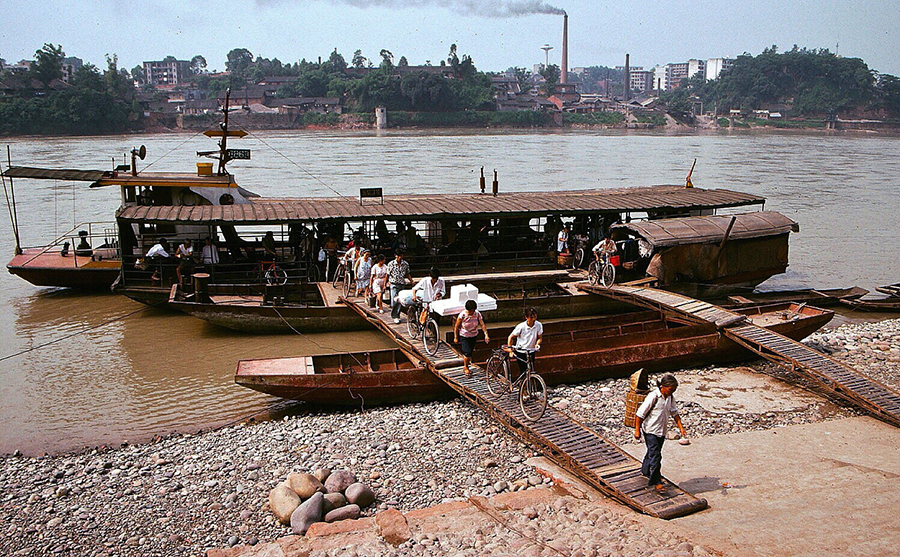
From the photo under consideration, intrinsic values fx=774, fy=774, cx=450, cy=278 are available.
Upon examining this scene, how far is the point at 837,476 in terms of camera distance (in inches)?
370

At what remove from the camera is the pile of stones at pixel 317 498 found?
8914mm

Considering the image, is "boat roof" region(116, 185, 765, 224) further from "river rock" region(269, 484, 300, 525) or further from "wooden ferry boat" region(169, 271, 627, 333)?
"river rock" region(269, 484, 300, 525)

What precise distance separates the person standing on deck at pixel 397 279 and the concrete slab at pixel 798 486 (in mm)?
5667

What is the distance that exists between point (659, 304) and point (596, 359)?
289 cm

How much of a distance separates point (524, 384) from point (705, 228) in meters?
9.66

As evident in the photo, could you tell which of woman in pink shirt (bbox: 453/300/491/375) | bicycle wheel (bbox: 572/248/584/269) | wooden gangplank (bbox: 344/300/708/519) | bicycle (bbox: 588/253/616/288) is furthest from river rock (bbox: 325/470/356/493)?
bicycle wheel (bbox: 572/248/584/269)

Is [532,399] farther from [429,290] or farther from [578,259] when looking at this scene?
[578,259]

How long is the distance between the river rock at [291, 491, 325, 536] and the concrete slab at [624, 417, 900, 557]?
400 cm

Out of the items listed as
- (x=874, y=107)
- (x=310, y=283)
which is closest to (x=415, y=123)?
(x=874, y=107)

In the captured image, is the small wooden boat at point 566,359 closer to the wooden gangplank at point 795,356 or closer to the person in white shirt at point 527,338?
the wooden gangplank at point 795,356

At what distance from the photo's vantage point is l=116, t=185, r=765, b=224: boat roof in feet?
58.2

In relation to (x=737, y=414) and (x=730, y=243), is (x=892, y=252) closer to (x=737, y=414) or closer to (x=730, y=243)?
(x=730, y=243)

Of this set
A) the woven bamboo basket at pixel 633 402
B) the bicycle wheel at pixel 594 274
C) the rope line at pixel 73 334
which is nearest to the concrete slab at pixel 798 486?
the woven bamboo basket at pixel 633 402

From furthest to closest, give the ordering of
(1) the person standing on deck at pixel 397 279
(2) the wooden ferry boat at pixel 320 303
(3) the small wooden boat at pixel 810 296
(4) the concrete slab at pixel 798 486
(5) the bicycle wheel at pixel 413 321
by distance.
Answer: (3) the small wooden boat at pixel 810 296
(2) the wooden ferry boat at pixel 320 303
(1) the person standing on deck at pixel 397 279
(5) the bicycle wheel at pixel 413 321
(4) the concrete slab at pixel 798 486
